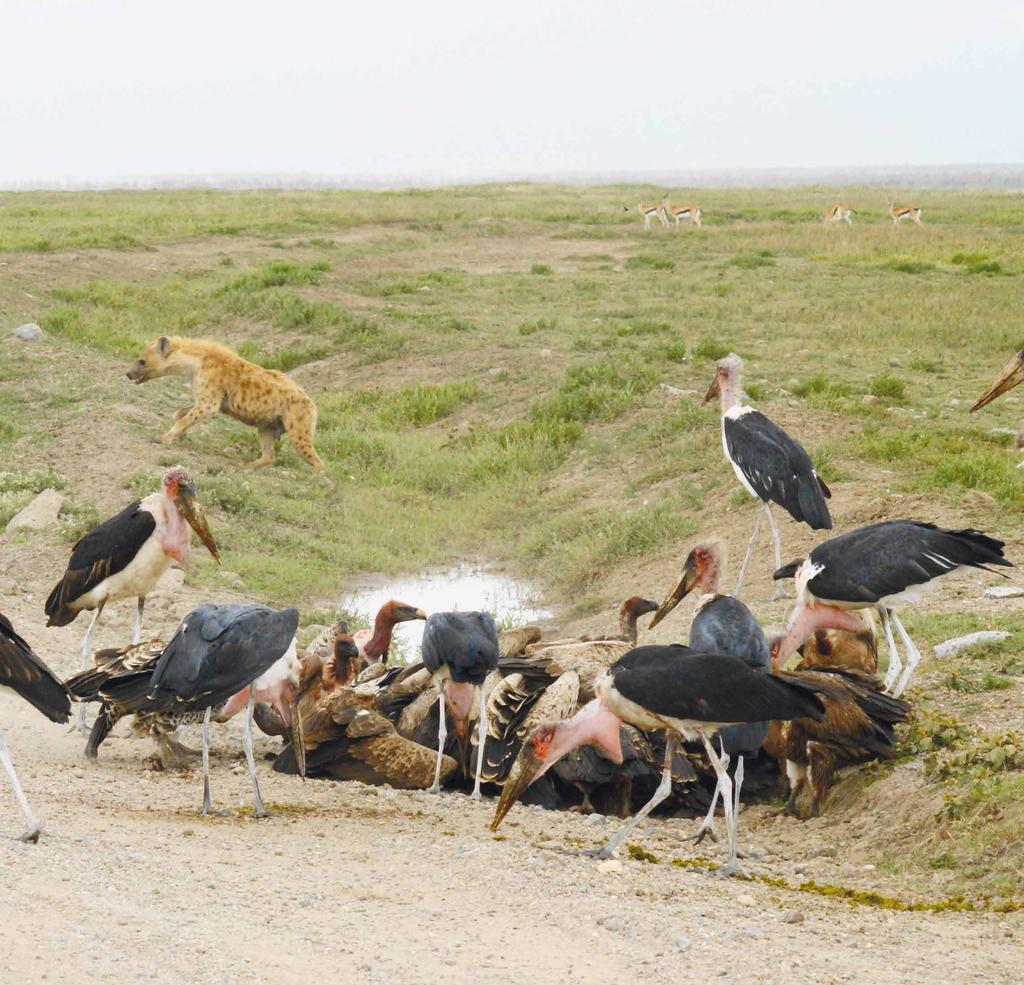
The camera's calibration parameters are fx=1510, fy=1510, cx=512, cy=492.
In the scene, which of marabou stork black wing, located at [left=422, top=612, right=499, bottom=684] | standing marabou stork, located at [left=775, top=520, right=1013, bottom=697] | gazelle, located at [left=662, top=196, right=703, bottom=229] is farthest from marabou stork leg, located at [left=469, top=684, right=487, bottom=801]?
gazelle, located at [left=662, top=196, right=703, bottom=229]

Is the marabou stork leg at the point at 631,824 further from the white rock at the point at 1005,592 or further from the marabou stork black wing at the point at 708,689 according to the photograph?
the white rock at the point at 1005,592

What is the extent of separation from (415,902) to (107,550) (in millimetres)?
3744

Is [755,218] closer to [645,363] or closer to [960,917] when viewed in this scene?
[645,363]

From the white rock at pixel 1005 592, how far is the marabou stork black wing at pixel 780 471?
1.06 m

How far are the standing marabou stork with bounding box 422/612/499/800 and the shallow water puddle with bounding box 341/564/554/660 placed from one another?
3.30 meters

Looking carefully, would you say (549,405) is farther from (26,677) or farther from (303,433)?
(26,677)

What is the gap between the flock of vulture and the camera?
594 centimetres

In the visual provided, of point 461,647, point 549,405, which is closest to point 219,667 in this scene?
point 461,647

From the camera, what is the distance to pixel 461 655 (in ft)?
22.8

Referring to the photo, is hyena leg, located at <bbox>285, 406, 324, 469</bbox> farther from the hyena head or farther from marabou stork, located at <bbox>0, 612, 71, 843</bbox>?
marabou stork, located at <bbox>0, 612, 71, 843</bbox>

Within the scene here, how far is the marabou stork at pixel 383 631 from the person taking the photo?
8570mm

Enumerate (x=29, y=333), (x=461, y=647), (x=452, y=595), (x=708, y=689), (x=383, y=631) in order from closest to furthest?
1. (x=708, y=689)
2. (x=461, y=647)
3. (x=383, y=631)
4. (x=452, y=595)
5. (x=29, y=333)

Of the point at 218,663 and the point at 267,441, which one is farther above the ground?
the point at 218,663

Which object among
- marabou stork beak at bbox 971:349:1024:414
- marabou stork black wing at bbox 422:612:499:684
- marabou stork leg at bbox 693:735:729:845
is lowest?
marabou stork leg at bbox 693:735:729:845
